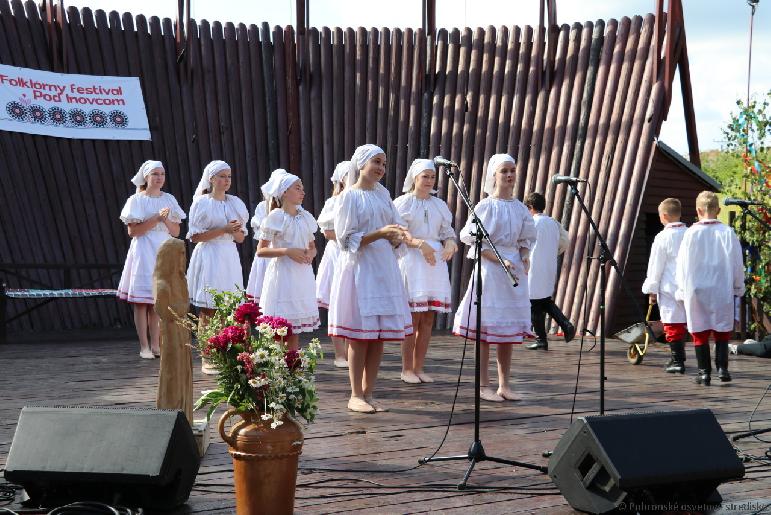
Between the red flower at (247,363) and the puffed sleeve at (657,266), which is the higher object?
the red flower at (247,363)

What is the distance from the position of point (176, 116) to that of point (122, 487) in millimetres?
9619

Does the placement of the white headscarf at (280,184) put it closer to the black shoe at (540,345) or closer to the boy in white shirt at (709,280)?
the boy in white shirt at (709,280)

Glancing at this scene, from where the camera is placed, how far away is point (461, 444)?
18.6ft

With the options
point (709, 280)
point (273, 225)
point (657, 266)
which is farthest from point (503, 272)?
point (657, 266)

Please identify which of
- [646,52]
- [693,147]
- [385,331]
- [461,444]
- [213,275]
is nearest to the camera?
[461,444]

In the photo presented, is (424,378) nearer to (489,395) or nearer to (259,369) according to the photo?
(489,395)

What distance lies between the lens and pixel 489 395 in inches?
285

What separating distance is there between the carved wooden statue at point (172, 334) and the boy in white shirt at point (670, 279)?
5131mm

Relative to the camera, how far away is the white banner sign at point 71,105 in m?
12.3

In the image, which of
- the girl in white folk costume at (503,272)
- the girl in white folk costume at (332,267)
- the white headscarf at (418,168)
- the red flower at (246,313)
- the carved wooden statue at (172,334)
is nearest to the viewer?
the red flower at (246,313)

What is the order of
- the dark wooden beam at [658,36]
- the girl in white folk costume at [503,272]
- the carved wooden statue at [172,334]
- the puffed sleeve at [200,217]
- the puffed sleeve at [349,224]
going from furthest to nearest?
the dark wooden beam at [658,36] < the puffed sleeve at [200,217] < the girl in white folk costume at [503,272] < the puffed sleeve at [349,224] < the carved wooden statue at [172,334]

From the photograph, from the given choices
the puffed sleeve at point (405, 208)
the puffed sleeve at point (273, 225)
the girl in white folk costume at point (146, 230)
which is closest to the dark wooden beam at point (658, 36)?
the puffed sleeve at point (405, 208)

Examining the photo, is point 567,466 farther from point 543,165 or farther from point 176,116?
Result: point 176,116

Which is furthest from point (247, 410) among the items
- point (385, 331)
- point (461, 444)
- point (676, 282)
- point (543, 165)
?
point (543, 165)
